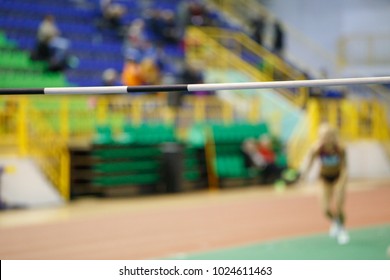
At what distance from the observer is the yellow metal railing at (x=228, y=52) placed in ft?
65.3

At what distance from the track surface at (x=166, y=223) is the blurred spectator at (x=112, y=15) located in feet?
22.3

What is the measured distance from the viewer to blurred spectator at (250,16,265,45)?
19619 millimetres

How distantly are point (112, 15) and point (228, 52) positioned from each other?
3806 millimetres

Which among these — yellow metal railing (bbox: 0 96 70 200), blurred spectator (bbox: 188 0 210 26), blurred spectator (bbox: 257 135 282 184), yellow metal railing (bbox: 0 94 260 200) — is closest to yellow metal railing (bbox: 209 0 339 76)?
blurred spectator (bbox: 188 0 210 26)

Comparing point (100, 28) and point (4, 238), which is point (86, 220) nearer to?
point (4, 238)

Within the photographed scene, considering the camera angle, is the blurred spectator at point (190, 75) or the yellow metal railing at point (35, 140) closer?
the yellow metal railing at point (35, 140)

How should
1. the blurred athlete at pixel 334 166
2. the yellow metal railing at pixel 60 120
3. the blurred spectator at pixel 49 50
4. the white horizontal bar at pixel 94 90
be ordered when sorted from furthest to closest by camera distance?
the blurred spectator at pixel 49 50
the yellow metal railing at pixel 60 120
the blurred athlete at pixel 334 166
the white horizontal bar at pixel 94 90

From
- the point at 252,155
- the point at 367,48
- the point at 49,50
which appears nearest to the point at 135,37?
the point at 49,50

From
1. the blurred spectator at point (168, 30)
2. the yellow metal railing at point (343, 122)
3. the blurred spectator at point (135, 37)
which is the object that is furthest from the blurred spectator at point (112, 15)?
the yellow metal railing at point (343, 122)

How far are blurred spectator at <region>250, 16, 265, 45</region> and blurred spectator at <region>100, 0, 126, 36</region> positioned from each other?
3.93m

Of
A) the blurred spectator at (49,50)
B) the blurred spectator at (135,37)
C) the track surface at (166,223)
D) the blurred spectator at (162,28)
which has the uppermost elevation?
the blurred spectator at (162,28)

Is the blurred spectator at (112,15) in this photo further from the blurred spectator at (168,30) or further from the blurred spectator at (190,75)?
the blurred spectator at (190,75)

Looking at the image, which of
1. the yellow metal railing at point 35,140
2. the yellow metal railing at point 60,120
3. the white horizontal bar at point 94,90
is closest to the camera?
the white horizontal bar at point 94,90
